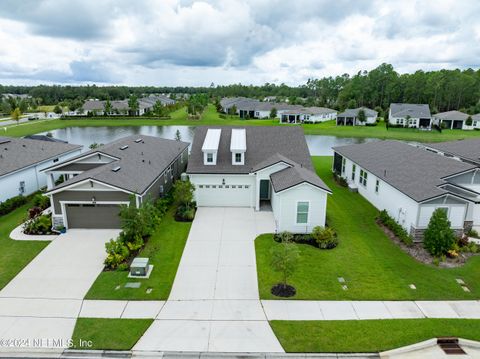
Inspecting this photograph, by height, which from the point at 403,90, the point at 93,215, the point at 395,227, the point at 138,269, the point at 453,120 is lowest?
the point at 138,269

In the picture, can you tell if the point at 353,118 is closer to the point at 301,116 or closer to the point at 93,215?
the point at 301,116

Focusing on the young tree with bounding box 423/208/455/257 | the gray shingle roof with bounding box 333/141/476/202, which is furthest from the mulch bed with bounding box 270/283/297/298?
the gray shingle roof with bounding box 333/141/476/202

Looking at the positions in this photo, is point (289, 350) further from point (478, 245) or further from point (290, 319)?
point (478, 245)

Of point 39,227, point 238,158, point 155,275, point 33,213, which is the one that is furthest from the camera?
point 238,158

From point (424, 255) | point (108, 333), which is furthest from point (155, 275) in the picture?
point (424, 255)

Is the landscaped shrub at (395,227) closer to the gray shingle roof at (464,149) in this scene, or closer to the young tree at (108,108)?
the gray shingle roof at (464,149)

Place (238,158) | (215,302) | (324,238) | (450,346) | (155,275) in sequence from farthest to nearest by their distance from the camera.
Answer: (238,158), (324,238), (155,275), (215,302), (450,346)

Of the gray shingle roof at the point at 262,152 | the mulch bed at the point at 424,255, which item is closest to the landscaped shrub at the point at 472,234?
the mulch bed at the point at 424,255

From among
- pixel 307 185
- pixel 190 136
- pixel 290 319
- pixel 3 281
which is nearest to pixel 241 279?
pixel 290 319
